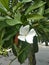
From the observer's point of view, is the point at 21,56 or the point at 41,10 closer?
the point at 21,56

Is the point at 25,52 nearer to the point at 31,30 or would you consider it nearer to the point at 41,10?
the point at 31,30

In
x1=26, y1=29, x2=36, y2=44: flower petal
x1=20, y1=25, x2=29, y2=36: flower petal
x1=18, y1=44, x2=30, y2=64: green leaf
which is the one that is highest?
x1=20, y1=25, x2=29, y2=36: flower petal

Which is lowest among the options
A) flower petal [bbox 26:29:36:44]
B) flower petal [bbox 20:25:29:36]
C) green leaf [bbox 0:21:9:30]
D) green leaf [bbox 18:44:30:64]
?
green leaf [bbox 18:44:30:64]

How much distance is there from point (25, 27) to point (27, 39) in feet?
0.14

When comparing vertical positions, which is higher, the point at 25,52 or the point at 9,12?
the point at 9,12

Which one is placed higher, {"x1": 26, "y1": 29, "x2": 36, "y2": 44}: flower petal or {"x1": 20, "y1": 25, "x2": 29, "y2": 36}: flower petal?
{"x1": 20, "y1": 25, "x2": 29, "y2": 36}: flower petal

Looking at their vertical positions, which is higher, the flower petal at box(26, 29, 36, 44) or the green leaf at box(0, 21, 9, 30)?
the green leaf at box(0, 21, 9, 30)

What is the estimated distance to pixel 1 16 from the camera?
2.22 feet

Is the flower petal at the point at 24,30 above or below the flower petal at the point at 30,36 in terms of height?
above

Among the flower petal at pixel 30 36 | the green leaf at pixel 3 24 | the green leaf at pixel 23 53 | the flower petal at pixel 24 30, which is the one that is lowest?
the green leaf at pixel 23 53

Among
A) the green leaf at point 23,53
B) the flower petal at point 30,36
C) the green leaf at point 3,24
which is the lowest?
the green leaf at point 23,53

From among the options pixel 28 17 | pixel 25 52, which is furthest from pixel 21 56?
pixel 28 17

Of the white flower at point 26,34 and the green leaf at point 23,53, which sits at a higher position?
the white flower at point 26,34

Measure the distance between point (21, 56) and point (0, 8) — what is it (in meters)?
0.17
